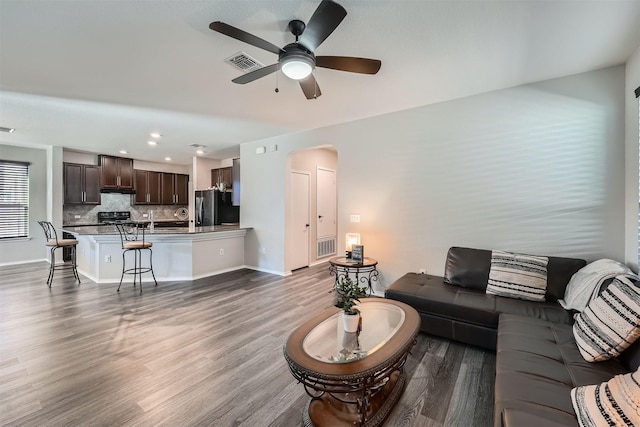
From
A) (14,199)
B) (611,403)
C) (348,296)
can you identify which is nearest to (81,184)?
(14,199)

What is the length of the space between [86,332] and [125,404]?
152 centimetres

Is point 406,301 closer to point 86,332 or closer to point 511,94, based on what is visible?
point 511,94

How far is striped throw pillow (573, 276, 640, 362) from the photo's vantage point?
1.52 metres

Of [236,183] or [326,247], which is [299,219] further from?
[236,183]

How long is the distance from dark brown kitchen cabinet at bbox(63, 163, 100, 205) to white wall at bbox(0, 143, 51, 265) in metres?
0.45

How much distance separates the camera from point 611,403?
1.13 meters

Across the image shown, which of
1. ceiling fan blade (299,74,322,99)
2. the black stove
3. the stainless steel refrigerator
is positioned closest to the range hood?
the black stove

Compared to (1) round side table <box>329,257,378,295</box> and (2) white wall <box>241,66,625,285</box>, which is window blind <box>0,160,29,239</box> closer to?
(2) white wall <box>241,66,625,285</box>

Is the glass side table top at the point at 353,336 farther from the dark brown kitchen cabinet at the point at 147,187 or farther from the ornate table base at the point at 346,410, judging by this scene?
the dark brown kitchen cabinet at the point at 147,187

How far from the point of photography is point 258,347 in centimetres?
260

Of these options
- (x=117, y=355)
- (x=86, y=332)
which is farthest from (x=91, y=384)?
(x=86, y=332)

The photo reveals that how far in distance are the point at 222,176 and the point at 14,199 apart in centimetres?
431

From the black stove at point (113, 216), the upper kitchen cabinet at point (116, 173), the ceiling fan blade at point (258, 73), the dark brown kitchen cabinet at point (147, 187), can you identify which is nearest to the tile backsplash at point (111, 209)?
the black stove at point (113, 216)

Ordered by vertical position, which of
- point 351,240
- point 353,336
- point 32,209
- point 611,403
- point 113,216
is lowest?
point 353,336
